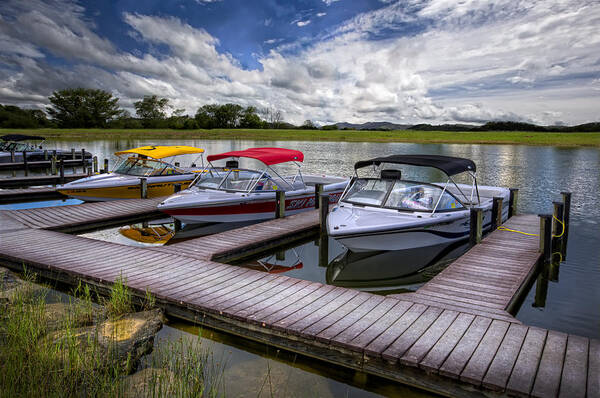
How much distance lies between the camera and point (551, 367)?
399 centimetres

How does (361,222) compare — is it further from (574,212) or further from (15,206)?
(15,206)

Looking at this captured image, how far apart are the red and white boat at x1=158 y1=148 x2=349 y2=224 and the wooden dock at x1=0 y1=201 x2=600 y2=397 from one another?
120 inches

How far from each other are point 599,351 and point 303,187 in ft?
33.6

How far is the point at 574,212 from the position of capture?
1477cm

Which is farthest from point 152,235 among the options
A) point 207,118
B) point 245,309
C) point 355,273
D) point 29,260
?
point 207,118

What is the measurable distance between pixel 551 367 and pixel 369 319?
193 centimetres

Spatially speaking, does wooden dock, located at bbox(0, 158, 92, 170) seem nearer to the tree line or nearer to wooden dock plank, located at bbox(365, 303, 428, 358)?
wooden dock plank, located at bbox(365, 303, 428, 358)

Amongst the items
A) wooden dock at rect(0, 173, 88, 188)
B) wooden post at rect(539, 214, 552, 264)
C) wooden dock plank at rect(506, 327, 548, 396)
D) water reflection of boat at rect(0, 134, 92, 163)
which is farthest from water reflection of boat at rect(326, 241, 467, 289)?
water reflection of boat at rect(0, 134, 92, 163)

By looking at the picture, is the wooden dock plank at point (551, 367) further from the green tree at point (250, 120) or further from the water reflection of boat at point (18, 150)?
the green tree at point (250, 120)

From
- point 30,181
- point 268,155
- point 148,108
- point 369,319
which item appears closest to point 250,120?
point 148,108

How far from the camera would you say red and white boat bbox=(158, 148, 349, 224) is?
37.5ft

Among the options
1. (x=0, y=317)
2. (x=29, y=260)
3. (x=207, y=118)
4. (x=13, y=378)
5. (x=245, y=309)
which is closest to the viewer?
(x=13, y=378)

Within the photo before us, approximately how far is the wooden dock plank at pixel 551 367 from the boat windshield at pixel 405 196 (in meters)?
4.85

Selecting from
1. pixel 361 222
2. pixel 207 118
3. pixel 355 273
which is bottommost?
pixel 355 273
